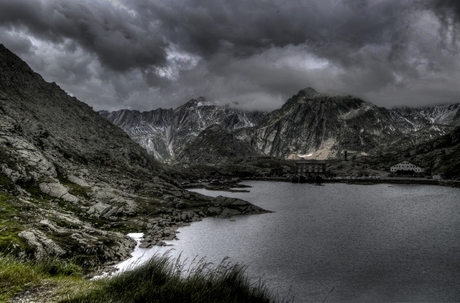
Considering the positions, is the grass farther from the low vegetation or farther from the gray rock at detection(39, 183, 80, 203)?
the gray rock at detection(39, 183, 80, 203)

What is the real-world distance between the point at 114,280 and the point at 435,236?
65.0 meters

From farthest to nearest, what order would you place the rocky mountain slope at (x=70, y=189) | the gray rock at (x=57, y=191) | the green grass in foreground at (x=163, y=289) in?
the gray rock at (x=57, y=191)
the rocky mountain slope at (x=70, y=189)
the green grass in foreground at (x=163, y=289)

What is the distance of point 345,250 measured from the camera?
56.1 meters

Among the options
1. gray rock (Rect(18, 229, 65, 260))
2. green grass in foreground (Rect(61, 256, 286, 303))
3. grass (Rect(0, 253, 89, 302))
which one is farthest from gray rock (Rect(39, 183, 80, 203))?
grass (Rect(0, 253, 89, 302))

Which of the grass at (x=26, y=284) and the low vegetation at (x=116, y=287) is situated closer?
the grass at (x=26, y=284)

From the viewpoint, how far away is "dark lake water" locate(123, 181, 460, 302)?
39500 mm

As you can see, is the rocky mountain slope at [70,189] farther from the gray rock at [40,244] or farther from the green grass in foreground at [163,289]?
the green grass in foreground at [163,289]

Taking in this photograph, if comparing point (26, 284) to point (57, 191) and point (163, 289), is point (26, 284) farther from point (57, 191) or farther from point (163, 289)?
point (57, 191)

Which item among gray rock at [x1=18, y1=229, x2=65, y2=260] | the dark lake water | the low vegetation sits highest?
the low vegetation

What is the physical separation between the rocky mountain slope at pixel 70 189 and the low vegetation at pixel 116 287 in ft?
31.7

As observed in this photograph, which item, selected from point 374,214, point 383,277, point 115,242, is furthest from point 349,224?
point 115,242

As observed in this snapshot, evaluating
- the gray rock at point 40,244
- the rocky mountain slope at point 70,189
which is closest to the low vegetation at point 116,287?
the rocky mountain slope at point 70,189

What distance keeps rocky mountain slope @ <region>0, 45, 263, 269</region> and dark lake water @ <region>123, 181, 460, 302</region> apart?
12.4m

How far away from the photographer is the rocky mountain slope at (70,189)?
4750 centimetres
